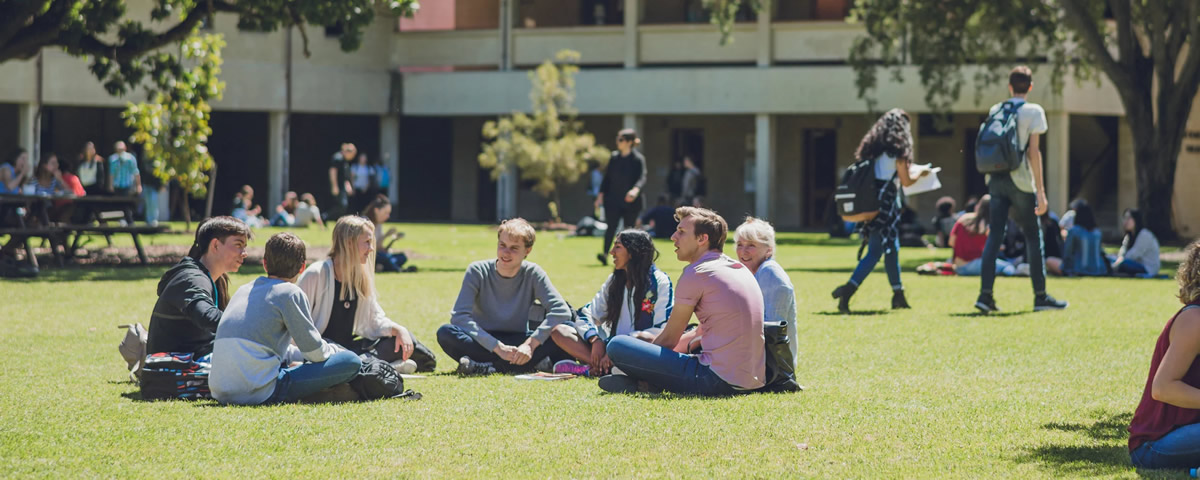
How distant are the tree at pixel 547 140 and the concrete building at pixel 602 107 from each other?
1.36m

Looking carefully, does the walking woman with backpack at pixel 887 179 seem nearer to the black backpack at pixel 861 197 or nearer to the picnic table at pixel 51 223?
the black backpack at pixel 861 197

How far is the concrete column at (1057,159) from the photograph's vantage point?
34500mm

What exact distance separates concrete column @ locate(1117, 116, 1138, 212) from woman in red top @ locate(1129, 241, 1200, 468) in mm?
32404

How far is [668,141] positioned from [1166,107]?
1613 cm

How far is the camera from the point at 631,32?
38375 millimetres

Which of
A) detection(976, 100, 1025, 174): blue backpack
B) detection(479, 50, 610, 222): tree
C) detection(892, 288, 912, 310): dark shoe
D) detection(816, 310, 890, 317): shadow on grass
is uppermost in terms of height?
detection(479, 50, 610, 222): tree

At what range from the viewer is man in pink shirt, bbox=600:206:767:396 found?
26.7 feet

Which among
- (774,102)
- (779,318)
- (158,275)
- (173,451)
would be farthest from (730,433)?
(774,102)

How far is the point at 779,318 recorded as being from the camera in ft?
28.8

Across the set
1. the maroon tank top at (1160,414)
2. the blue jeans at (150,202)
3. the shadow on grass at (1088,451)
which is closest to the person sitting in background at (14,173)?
the blue jeans at (150,202)

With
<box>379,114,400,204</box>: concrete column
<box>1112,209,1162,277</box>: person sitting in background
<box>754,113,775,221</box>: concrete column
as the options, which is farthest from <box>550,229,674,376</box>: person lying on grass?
<box>379,114,400,204</box>: concrete column

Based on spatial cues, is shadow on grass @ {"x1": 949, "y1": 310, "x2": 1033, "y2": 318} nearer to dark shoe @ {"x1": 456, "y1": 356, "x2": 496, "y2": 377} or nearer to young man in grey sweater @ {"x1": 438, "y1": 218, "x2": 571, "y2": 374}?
young man in grey sweater @ {"x1": 438, "y1": 218, "x2": 571, "y2": 374}

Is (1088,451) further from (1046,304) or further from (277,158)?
(277,158)

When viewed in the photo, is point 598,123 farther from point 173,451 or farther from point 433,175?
point 173,451
